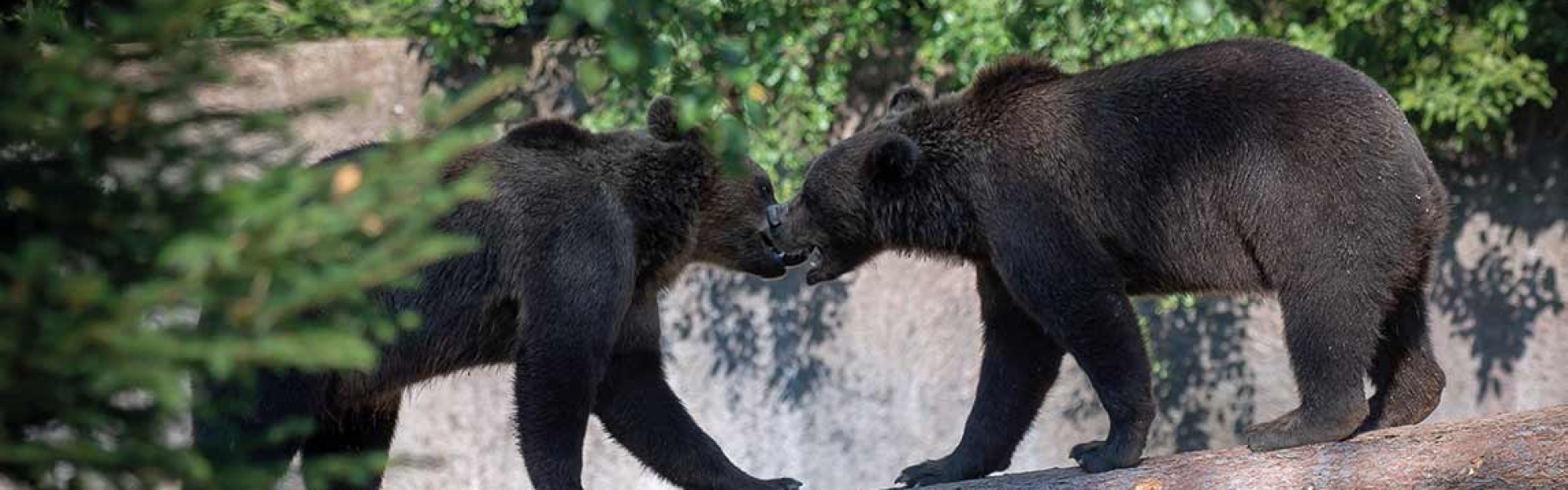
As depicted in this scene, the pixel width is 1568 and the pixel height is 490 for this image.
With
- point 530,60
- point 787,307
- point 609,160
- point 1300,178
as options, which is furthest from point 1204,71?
point 530,60

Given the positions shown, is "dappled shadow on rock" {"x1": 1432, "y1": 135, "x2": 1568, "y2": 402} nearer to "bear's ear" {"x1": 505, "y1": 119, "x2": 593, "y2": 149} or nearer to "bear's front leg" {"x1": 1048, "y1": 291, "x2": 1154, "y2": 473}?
"bear's front leg" {"x1": 1048, "y1": 291, "x2": 1154, "y2": 473}

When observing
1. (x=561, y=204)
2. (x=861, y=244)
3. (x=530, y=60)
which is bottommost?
(x=530, y=60)

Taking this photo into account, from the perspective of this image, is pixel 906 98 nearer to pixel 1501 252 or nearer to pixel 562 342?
pixel 562 342

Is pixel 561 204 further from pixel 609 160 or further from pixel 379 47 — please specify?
pixel 379 47

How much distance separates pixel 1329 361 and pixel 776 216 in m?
1.94

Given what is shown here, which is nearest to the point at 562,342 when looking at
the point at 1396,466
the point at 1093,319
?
the point at 1093,319

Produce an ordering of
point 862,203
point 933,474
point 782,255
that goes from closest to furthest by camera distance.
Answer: point 933,474 → point 862,203 → point 782,255

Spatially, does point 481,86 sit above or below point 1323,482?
above

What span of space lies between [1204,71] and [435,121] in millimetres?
3624

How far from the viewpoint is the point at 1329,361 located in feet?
17.0

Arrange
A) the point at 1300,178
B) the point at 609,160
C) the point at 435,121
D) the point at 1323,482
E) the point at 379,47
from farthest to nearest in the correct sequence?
the point at 379,47 < the point at 609,160 < the point at 1300,178 < the point at 1323,482 < the point at 435,121

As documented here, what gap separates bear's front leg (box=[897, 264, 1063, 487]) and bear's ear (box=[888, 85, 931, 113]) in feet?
2.76

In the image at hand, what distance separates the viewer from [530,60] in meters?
8.70

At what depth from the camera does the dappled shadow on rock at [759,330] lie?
8617 millimetres
